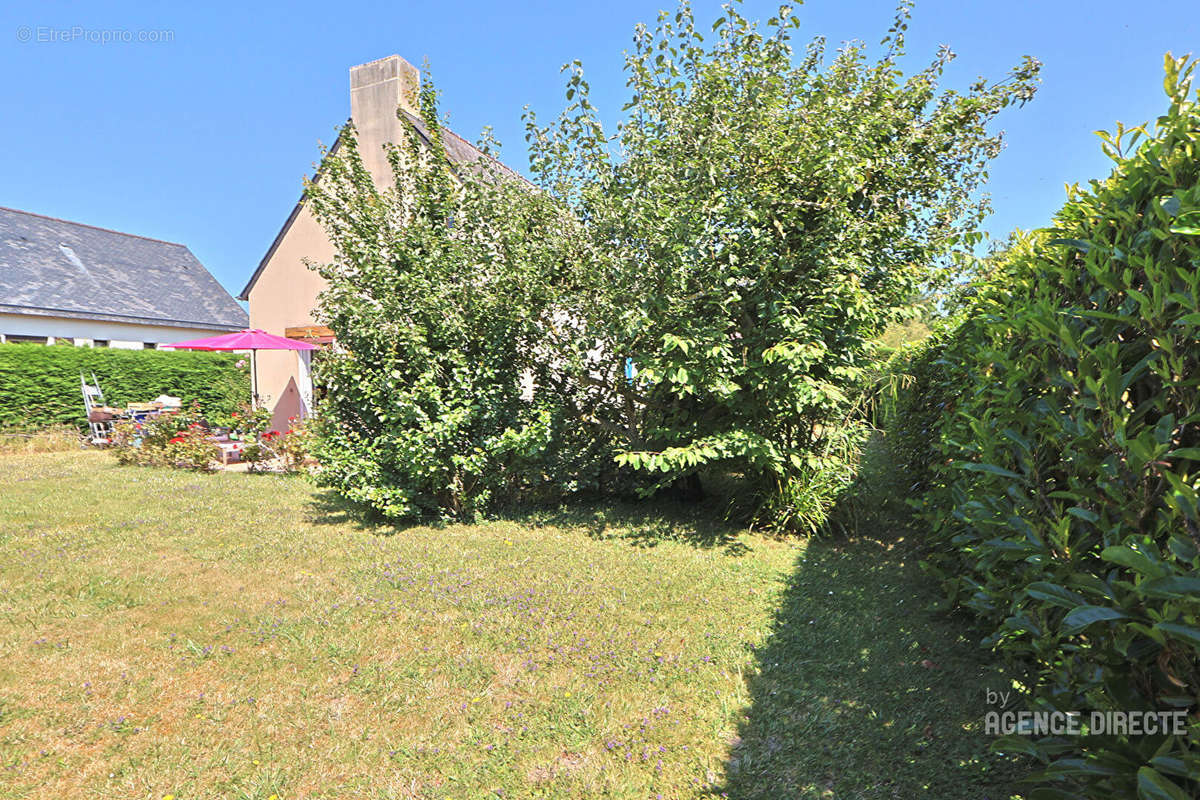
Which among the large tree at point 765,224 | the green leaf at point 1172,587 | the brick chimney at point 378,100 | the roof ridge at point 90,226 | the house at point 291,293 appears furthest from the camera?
the roof ridge at point 90,226

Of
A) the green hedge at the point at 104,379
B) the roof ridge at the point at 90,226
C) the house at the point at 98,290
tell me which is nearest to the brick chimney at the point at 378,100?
the green hedge at the point at 104,379

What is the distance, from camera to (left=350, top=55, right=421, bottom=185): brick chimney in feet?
34.9

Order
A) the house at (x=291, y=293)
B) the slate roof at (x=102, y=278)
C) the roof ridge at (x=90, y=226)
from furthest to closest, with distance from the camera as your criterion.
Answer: the roof ridge at (x=90, y=226) → the slate roof at (x=102, y=278) → the house at (x=291, y=293)

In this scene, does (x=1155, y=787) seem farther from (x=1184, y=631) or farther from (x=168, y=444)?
(x=168, y=444)

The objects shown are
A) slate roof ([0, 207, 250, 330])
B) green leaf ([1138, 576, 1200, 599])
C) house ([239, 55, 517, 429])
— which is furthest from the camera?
slate roof ([0, 207, 250, 330])

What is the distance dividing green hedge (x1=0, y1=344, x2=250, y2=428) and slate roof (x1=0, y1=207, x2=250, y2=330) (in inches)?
197

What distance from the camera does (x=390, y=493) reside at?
6020 mm

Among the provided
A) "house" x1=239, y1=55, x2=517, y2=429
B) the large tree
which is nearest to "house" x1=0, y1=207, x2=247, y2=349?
"house" x1=239, y1=55, x2=517, y2=429

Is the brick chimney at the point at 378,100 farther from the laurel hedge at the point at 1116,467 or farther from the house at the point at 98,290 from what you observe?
the house at the point at 98,290

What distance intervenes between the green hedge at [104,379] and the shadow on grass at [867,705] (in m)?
11.2

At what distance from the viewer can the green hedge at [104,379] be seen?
12.1m

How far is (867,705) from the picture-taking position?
2.87 metres

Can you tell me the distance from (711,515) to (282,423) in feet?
38.6

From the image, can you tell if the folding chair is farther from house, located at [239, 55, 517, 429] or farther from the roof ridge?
the roof ridge
